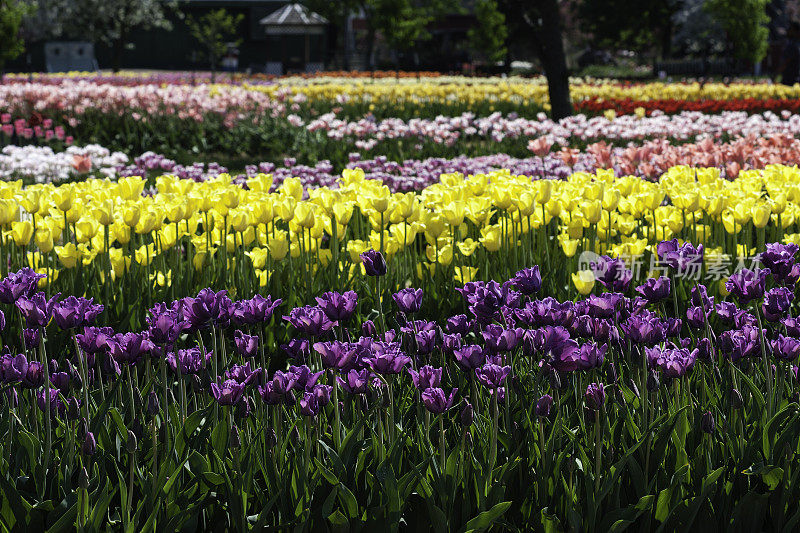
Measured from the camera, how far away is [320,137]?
12.7 meters

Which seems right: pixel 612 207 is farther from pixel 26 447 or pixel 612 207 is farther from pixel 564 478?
pixel 26 447

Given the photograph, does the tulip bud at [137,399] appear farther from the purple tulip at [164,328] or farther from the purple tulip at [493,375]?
the purple tulip at [493,375]

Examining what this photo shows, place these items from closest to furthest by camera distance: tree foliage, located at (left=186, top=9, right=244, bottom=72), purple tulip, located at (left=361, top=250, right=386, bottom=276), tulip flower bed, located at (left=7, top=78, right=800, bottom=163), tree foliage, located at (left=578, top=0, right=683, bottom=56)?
purple tulip, located at (left=361, top=250, right=386, bottom=276), tulip flower bed, located at (left=7, top=78, right=800, bottom=163), tree foliage, located at (left=186, top=9, right=244, bottom=72), tree foliage, located at (left=578, top=0, right=683, bottom=56)

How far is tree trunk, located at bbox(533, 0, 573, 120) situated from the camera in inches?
546

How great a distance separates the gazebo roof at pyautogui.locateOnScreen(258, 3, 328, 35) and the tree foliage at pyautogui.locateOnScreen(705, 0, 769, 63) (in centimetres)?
1709

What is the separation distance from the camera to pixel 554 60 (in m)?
14.0

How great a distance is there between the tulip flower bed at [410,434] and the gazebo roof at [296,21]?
123 feet

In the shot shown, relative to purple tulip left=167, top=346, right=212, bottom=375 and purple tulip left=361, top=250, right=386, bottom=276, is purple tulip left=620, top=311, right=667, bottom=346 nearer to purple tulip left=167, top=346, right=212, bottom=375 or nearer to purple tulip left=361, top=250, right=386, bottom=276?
purple tulip left=361, top=250, right=386, bottom=276

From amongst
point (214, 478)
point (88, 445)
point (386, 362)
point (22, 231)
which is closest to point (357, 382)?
point (386, 362)

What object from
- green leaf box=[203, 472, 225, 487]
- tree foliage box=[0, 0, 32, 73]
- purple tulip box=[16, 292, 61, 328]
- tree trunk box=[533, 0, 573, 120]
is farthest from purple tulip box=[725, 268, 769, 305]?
tree foliage box=[0, 0, 32, 73]

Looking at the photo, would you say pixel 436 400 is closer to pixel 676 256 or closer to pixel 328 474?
pixel 328 474

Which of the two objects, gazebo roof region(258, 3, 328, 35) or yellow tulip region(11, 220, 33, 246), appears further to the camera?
gazebo roof region(258, 3, 328, 35)

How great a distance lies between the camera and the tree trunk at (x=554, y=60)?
13875 millimetres

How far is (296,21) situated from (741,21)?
19.6 m
